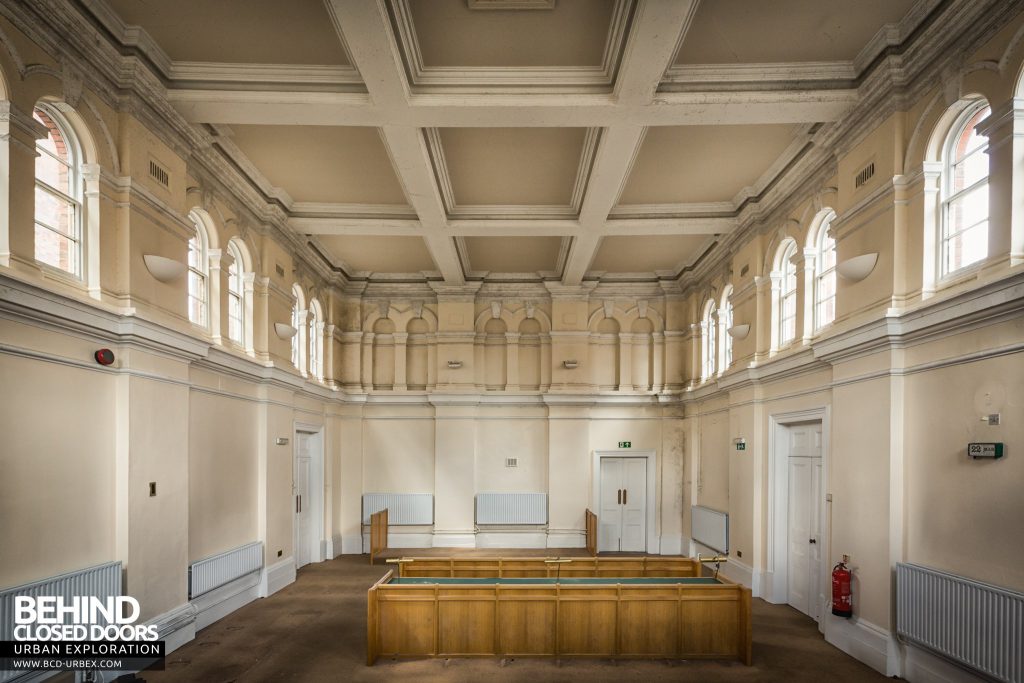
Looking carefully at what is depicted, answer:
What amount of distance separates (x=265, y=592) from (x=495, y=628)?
5.14 m

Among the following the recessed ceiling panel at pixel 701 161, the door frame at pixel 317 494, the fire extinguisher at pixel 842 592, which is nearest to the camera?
the fire extinguisher at pixel 842 592

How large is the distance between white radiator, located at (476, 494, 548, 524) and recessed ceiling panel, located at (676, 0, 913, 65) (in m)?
11.9

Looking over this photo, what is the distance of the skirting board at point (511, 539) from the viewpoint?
17.1 m

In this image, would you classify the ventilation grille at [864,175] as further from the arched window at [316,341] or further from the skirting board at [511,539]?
the skirting board at [511,539]

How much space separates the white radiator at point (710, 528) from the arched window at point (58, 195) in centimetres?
1155

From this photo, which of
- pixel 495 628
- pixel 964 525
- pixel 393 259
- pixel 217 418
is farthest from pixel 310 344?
pixel 964 525

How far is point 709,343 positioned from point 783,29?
31.1ft

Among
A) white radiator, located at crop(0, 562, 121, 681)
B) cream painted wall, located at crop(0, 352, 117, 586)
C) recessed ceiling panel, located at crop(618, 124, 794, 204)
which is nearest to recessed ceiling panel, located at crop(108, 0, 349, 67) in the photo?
cream painted wall, located at crop(0, 352, 117, 586)

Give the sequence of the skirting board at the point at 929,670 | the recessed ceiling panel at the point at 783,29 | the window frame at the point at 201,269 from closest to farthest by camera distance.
→ the skirting board at the point at 929,670 → the recessed ceiling panel at the point at 783,29 → the window frame at the point at 201,269

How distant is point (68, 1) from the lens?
648cm

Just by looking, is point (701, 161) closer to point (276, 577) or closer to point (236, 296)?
point (236, 296)

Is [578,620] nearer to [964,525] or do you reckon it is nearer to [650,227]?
[964,525]

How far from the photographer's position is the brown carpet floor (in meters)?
7.93

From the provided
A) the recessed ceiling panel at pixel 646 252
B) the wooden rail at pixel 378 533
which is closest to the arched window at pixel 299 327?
the wooden rail at pixel 378 533
